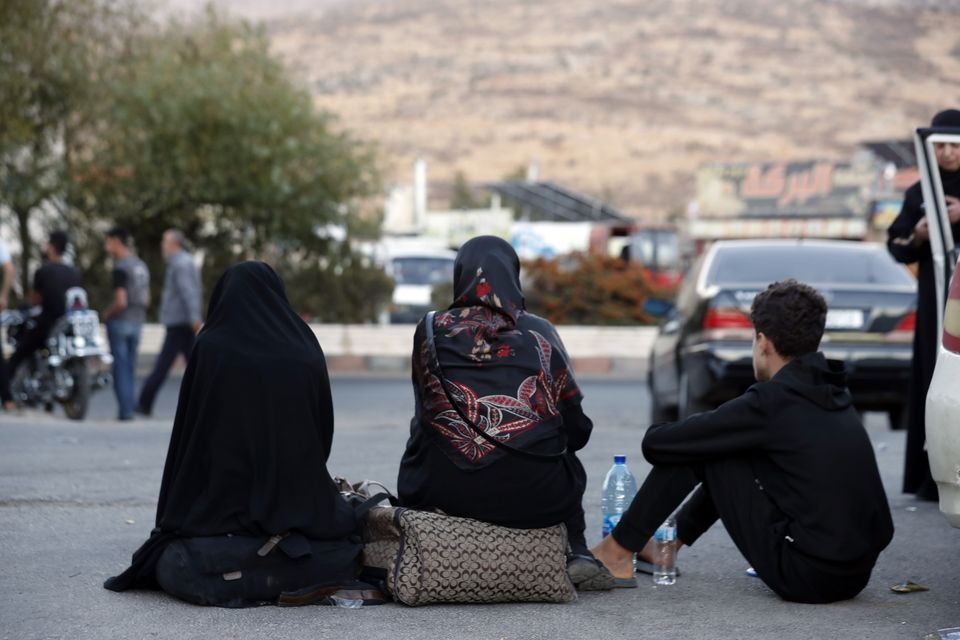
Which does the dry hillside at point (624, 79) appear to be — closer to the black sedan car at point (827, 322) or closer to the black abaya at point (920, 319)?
the black sedan car at point (827, 322)

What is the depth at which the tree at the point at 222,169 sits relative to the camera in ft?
73.4

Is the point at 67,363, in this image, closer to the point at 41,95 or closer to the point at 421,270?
the point at 41,95

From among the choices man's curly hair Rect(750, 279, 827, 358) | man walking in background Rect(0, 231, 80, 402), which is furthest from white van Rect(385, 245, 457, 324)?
man's curly hair Rect(750, 279, 827, 358)

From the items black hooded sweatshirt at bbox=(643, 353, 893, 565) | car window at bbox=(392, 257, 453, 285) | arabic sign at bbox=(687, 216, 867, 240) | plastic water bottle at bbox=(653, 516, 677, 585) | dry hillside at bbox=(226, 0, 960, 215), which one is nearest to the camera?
black hooded sweatshirt at bbox=(643, 353, 893, 565)

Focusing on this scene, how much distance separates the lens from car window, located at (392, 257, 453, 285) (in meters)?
28.6

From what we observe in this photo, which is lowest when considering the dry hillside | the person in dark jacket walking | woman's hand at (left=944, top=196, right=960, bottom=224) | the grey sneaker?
the grey sneaker

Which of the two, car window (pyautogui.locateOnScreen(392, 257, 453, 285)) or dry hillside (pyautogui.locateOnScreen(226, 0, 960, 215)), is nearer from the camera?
car window (pyautogui.locateOnScreen(392, 257, 453, 285))

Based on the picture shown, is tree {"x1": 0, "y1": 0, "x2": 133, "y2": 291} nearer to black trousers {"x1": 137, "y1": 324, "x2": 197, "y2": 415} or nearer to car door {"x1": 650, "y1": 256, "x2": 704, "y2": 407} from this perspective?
black trousers {"x1": 137, "y1": 324, "x2": 197, "y2": 415}

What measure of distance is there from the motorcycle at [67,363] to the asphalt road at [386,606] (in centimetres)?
404

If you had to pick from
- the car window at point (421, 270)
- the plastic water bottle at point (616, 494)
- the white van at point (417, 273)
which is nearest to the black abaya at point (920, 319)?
the plastic water bottle at point (616, 494)

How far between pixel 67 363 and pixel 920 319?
328 inches

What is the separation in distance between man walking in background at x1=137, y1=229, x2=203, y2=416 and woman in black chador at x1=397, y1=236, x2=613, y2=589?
8.16 metres

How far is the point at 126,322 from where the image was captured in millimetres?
12875

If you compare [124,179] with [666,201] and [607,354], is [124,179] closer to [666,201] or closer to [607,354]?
[607,354]
